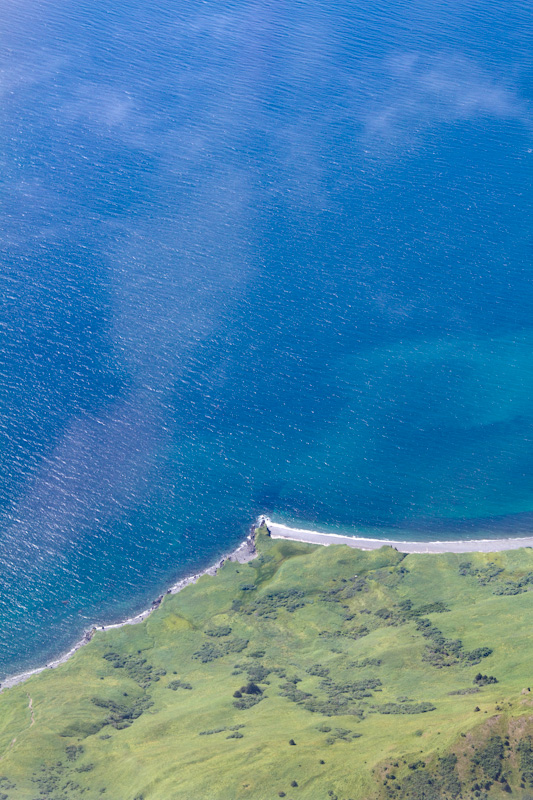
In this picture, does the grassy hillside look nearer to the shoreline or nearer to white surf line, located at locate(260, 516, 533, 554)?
the shoreline

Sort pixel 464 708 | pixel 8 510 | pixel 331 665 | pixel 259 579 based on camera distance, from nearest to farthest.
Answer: pixel 464 708
pixel 331 665
pixel 259 579
pixel 8 510

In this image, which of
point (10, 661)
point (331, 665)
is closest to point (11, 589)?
point (10, 661)

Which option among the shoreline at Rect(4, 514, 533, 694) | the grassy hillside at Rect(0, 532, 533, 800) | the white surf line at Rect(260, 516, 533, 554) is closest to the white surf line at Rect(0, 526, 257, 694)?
the shoreline at Rect(4, 514, 533, 694)

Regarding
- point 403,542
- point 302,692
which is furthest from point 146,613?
point 403,542

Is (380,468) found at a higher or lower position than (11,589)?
higher

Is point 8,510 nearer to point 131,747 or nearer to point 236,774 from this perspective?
point 131,747

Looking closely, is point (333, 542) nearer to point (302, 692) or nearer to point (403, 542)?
point (403, 542)
